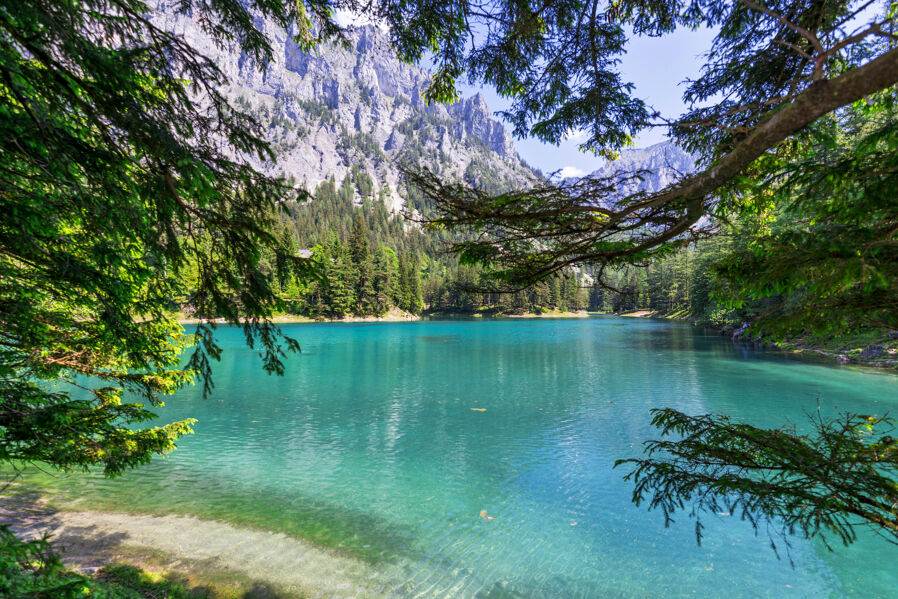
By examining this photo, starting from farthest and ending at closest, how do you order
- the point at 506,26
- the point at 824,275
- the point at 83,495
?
the point at 83,495
the point at 506,26
the point at 824,275

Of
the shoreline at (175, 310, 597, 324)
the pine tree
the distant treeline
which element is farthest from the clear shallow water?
the pine tree

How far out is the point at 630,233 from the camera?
9.78 ft

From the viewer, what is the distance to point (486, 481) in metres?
8.10

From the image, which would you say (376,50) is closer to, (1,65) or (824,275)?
(1,65)

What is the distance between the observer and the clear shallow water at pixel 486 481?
17.4 ft

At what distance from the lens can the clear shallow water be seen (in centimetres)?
530

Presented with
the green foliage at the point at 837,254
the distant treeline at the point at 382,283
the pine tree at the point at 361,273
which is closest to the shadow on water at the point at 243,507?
the green foliage at the point at 837,254

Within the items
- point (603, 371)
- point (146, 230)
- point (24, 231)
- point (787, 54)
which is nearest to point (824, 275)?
point (787, 54)

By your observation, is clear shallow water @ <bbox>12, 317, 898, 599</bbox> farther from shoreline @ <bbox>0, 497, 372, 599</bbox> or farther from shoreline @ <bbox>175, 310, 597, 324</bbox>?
shoreline @ <bbox>175, 310, 597, 324</bbox>

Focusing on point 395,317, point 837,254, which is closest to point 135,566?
point 837,254

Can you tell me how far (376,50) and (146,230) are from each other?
3126 millimetres

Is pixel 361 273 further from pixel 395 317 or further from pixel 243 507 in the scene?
pixel 243 507

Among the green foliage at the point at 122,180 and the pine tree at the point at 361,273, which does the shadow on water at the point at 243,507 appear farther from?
the pine tree at the point at 361,273

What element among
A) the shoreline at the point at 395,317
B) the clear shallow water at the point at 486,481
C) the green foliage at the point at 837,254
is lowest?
the clear shallow water at the point at 486,481
